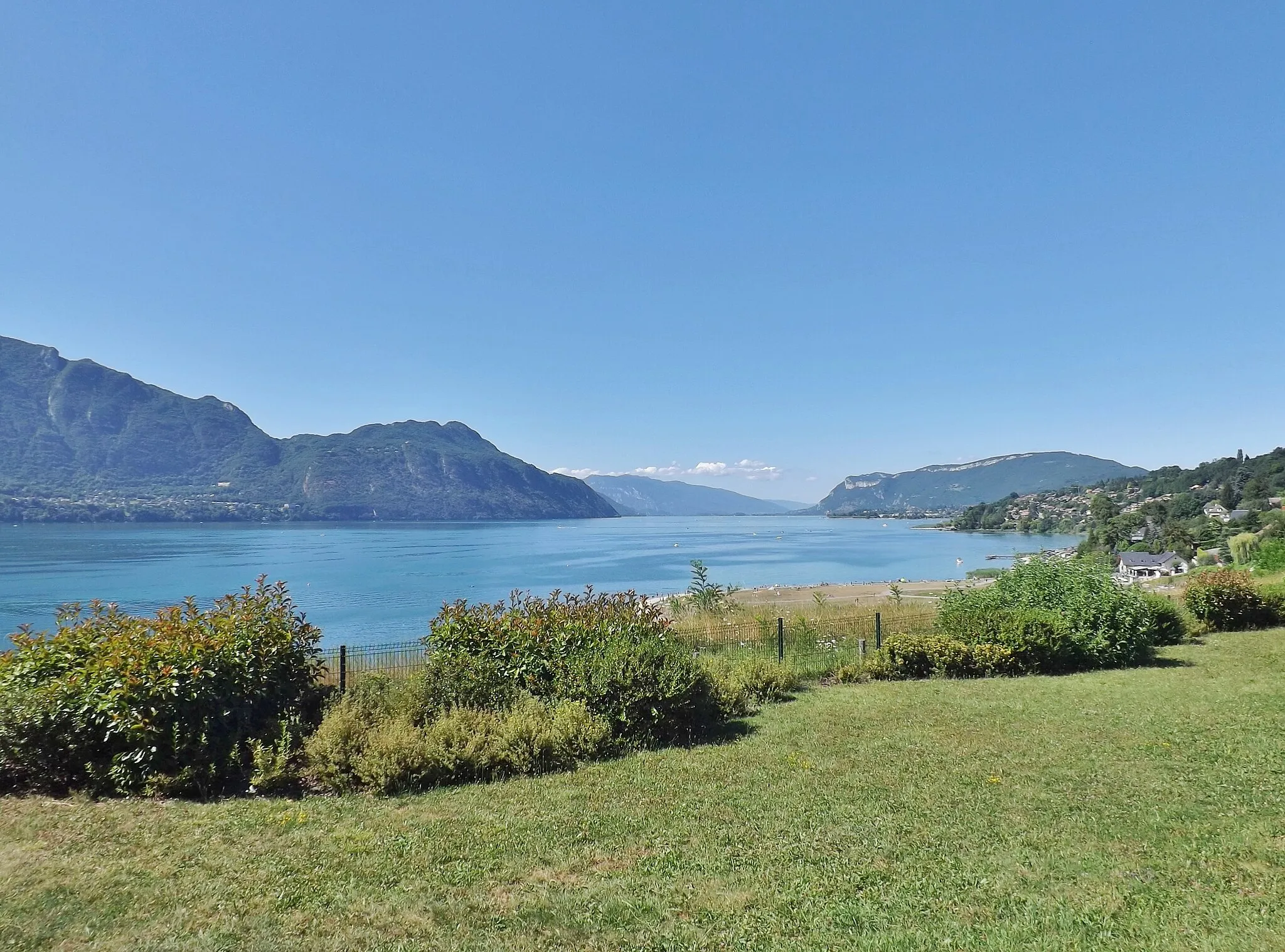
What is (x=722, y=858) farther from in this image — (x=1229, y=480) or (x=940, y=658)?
(x=1229, y=480)

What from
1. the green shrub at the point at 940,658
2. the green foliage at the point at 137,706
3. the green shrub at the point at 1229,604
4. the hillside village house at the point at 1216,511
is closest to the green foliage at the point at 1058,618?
the green shrub at the point at 940,658

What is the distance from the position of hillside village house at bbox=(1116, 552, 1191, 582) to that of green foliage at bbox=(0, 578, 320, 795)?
7702 cm

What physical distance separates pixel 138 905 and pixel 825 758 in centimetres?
670

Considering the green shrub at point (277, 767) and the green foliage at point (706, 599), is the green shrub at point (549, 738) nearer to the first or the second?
the green shrub at point (277, 767)

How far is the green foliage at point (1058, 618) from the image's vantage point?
1500 centimetres

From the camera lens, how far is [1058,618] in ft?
50.1

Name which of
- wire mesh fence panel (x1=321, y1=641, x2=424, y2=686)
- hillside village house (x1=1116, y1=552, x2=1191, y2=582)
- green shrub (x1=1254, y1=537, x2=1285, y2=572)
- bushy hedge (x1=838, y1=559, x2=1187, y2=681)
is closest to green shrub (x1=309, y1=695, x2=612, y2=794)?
wire mesh fence panel (x1=321, y1=641, x2=424, y2=686)

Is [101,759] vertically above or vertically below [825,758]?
above

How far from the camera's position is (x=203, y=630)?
7785mm

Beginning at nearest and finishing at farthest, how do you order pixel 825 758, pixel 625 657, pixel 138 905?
pixel 138 905
pixel 825 758
pixel 625 657

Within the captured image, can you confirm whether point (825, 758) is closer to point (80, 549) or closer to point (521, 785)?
point (521, 785)

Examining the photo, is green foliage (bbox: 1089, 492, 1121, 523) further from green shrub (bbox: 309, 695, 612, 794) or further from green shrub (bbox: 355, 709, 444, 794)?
green shrub (bbox: 355, 709, 444, 794)

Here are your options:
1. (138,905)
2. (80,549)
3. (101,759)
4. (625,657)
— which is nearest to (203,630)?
(101,759)

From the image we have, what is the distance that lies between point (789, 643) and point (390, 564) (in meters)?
73.1
